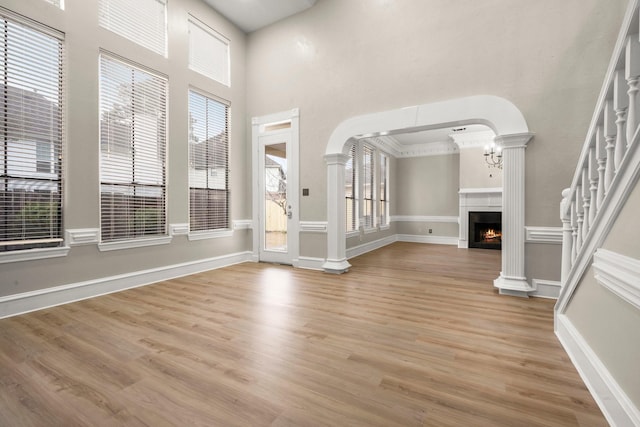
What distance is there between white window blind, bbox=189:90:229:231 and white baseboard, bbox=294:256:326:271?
4.83ft

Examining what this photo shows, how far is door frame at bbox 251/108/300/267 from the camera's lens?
16.0 feet

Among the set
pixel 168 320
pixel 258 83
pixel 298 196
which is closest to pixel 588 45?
pixel 298 196

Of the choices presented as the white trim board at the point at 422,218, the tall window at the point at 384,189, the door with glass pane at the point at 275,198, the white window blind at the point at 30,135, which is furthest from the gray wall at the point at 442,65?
the white trim board at the point at 422,218

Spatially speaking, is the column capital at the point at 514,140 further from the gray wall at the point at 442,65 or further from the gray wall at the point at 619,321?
the gray wall at the point at 619,321

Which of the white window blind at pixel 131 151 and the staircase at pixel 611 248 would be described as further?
the white window blind at pixel 131 151

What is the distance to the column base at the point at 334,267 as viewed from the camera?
175 inches

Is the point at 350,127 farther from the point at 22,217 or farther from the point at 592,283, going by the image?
the point at 22,217

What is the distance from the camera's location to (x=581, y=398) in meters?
1.52

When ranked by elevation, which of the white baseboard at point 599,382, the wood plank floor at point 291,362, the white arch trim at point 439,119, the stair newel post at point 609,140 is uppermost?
the white arch trim at point 439,119

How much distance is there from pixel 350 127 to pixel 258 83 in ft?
6.89

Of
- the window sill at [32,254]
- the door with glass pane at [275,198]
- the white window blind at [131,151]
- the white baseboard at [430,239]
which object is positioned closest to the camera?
the window sill at [32,254]

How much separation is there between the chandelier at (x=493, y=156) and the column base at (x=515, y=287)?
4181mm

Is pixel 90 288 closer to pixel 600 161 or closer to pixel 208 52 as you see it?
pixel 208 52

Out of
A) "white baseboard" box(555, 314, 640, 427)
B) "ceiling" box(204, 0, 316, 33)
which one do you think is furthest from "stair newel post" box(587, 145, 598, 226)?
"ceiling" box(204, 0, 316, 33)
